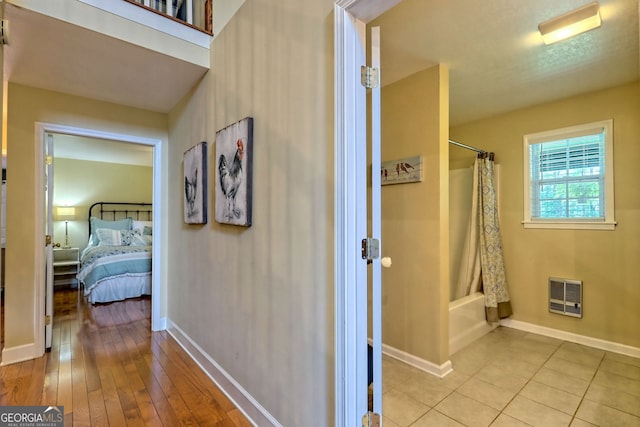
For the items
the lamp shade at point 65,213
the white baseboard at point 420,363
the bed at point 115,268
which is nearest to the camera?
the white baseboard at point 420,363

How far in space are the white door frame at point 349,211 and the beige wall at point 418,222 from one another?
1.28 m

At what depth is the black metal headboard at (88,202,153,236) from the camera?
6059mm

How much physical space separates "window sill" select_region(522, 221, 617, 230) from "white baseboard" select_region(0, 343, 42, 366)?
4840 millimetres

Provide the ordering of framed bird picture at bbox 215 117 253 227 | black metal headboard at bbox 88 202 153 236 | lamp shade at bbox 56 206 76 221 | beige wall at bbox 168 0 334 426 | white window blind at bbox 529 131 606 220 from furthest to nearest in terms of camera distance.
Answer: black metal headboard at bbox 88 202 153 236
lamp shade at bbox 56 206 76 221
white window blind at bbox 529 131 606 220
framed bird picture at bbox 215 117 253 227
beige wall at bbox 168 0 334 426

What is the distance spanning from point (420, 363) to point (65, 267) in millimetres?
5490

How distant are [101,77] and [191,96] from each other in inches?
26.3

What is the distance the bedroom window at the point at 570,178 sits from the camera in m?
2.82

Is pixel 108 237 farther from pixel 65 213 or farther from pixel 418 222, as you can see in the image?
pixel 418 222

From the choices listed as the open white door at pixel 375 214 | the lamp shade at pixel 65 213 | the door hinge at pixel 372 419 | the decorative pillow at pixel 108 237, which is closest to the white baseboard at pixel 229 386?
the door hinge at pixel 372 419

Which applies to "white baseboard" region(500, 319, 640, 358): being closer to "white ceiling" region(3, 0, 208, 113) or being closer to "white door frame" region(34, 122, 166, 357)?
"white door frame" region(34, 122, 166, 357)

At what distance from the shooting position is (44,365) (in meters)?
2.47

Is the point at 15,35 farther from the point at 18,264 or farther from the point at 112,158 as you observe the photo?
the point at 112,158

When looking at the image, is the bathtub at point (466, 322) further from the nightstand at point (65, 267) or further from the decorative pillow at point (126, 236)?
the nightstand at point (65, 267)

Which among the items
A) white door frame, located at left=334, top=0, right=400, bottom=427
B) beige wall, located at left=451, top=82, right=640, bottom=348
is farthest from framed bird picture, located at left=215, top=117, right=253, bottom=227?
beige wall, located at left=451, top=82, right=640, bottom=348
